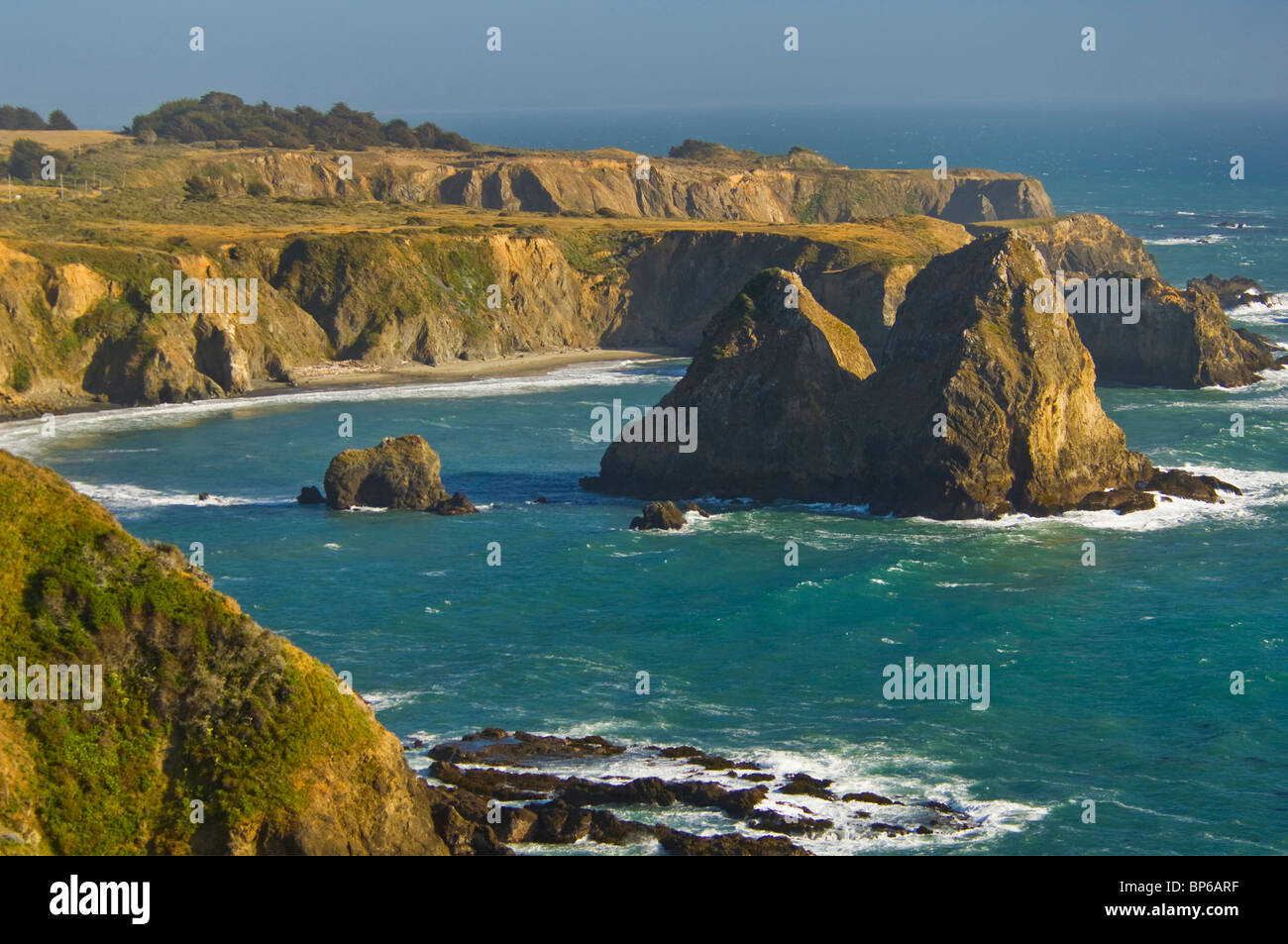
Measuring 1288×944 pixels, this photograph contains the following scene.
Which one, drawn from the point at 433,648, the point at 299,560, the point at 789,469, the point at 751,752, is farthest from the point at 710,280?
the point at 751,752

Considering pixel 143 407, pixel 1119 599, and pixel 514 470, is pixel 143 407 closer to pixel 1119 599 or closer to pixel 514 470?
pixel 514 470

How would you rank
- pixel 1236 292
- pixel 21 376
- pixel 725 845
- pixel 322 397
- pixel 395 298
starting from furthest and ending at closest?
pixel 1236 292
pixel 395 298
pixel 322 397
pixel 21 376
pixel 725 845

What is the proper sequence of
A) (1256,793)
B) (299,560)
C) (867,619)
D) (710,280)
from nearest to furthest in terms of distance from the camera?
1. (1256,793)
2. (867,619)
3. (299,560)
4. (710,280)

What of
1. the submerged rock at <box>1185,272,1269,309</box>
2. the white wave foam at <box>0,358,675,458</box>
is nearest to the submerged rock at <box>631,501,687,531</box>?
the white wave foam at <box>0,358,675,458</box>

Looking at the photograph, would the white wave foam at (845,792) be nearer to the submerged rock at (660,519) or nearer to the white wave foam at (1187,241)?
the submerged rock at (660,519)

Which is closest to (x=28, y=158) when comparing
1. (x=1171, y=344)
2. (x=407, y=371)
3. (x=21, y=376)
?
(x=407, y=371)

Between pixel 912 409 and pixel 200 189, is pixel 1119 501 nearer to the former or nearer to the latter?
pixel 912 409
